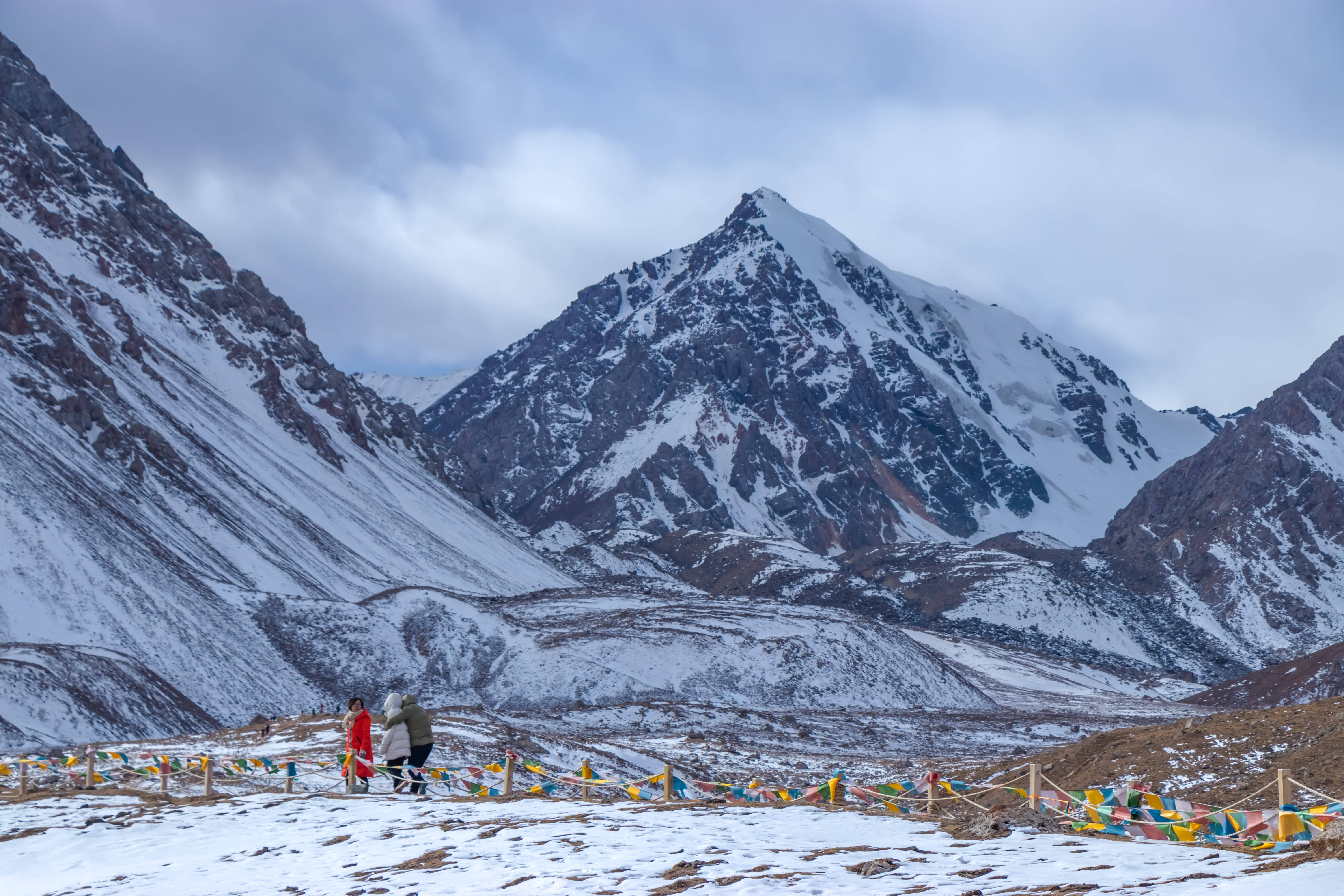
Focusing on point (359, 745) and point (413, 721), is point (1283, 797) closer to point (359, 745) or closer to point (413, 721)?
point (413, 721)

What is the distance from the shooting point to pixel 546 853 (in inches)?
658

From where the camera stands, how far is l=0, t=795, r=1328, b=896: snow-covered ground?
13539 mm

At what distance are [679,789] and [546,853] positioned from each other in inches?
360

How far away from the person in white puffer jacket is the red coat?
0.37m

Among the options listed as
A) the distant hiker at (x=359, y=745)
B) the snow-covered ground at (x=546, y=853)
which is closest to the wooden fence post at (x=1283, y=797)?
the snow-covered ground at (x=546, y=853)

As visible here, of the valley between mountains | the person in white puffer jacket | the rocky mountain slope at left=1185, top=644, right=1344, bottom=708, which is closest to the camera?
the person in white puffer jacket

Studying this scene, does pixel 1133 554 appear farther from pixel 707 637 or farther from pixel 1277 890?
pixel 1277 890

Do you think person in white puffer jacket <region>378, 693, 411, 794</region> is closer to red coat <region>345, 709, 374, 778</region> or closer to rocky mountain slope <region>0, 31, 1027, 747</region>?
red coat <region>345, 709, 374, 778</region>

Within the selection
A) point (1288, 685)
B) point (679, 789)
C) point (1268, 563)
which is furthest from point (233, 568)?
point (1268, 563)

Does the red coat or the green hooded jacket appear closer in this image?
the green hooded jacket

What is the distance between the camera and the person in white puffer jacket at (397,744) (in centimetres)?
2345

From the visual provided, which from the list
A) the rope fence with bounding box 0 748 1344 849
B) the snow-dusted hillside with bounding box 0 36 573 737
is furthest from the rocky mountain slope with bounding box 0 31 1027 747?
the rope fence with bounding box 0 748 1344 849

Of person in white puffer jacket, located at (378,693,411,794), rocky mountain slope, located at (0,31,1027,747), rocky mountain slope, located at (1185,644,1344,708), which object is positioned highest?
rocky mountain slope, located at (0,31,1027,747)

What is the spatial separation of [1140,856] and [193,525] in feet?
273
